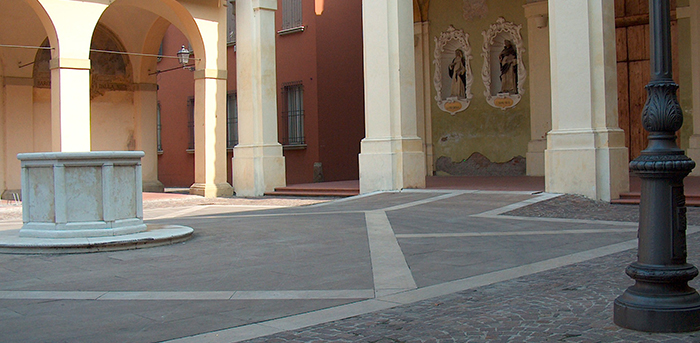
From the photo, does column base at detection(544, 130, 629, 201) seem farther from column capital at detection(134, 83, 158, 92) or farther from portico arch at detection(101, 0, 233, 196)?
column capital at detection(134, 83, 158, 92)

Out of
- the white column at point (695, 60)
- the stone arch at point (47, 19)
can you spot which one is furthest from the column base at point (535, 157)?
the stone arch at point (47, 19)

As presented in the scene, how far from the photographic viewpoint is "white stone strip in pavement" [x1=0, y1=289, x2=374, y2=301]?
495 centimetres

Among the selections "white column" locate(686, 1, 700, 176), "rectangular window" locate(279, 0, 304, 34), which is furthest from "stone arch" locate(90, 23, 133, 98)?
"white column" locate(686, 1, 700, 176)

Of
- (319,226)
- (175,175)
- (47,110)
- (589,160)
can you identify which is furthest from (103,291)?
(175,175)

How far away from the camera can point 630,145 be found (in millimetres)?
17359

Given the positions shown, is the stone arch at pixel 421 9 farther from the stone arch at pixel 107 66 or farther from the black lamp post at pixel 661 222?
the black lamp post at pixel 661 222

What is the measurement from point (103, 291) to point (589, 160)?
8.72 m

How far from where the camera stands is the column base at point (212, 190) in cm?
1733

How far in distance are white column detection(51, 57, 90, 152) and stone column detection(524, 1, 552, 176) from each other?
37.0 feet

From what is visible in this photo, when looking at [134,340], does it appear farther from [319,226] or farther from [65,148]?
[65,148]

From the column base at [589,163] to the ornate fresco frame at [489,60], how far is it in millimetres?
7252

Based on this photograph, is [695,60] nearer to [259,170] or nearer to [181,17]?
[259,170]

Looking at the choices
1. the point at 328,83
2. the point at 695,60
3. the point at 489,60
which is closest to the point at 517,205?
the point at 695,60

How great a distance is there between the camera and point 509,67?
62.7ft
